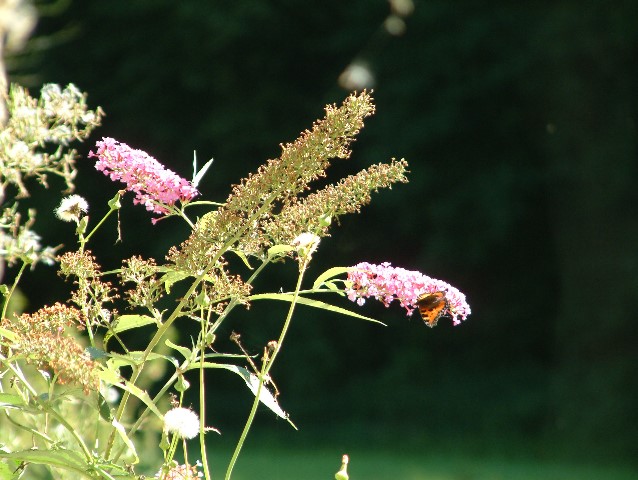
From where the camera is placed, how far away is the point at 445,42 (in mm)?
10000

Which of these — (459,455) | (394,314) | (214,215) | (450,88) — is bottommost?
(214,215)

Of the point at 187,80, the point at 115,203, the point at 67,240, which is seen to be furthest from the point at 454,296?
the point at 67,240

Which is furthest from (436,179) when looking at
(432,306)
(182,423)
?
(182,423)

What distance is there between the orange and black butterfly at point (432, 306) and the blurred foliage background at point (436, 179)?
817 cm

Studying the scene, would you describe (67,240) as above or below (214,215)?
above

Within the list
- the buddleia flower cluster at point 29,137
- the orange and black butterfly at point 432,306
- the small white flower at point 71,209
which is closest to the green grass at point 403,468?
the buddleia flower cluster at point 29,137

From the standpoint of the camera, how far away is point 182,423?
110cm

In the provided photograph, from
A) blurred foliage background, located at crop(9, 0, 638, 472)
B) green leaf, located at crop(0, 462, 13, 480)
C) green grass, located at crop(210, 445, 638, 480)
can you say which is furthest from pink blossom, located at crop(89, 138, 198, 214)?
blurred foliage background, located at crop(9, 0, 638, 472)

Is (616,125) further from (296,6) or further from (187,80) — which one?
(187,80)

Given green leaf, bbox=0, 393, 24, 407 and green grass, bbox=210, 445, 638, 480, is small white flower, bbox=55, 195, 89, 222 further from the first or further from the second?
green grass, bbox=210, 445, 638, 480

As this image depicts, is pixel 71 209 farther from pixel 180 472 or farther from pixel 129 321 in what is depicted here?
pixel 180 472

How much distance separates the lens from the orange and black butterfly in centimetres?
134

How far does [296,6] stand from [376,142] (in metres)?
2.07

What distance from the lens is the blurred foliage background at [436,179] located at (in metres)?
9.56
